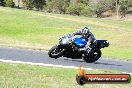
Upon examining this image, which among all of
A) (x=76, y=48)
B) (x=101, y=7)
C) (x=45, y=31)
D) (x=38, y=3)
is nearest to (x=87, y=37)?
(x=76, y=48)

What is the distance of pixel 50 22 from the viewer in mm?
48438

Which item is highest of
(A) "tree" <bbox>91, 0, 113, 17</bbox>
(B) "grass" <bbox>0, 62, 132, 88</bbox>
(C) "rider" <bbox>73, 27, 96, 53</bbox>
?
(C) "rider" <bbox>73, 27, 96, 53</bbox>

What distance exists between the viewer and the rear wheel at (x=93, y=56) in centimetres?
1626

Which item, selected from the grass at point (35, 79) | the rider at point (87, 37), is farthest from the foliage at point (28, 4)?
the grass at point (35, 79)

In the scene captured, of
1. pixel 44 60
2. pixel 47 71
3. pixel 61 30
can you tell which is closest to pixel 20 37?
pixel 61 30

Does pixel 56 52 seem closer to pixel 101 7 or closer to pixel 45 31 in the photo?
pixel 45 31

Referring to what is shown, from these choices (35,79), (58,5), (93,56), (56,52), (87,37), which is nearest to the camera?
(35,79)

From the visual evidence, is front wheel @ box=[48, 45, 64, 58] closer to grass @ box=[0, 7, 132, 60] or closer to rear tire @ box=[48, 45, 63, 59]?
rear tire @ box=[48, 45, 63, 59]

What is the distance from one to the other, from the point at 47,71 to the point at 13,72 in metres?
1.48

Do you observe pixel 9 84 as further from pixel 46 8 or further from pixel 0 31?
pixel 46 8

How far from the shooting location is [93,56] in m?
16.6

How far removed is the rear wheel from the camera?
1626 cm

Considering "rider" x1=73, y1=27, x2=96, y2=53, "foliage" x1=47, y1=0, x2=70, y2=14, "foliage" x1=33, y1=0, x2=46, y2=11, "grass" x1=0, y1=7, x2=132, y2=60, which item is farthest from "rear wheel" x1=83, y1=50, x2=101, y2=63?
"foliage" x1=47, y1=0, x2=70, y2=14

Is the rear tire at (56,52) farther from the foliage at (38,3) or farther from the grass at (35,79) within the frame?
the foliage at (38,3)
